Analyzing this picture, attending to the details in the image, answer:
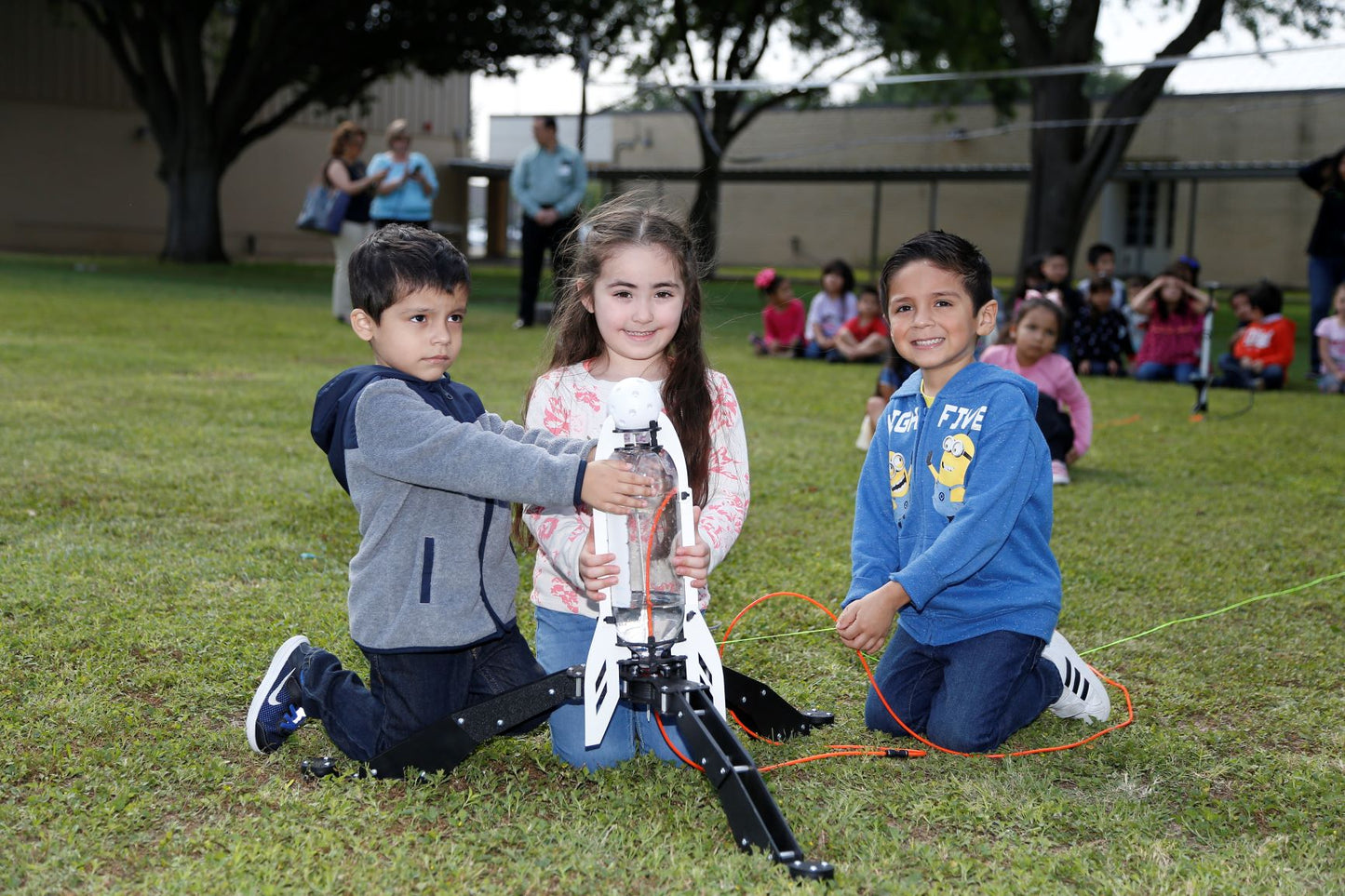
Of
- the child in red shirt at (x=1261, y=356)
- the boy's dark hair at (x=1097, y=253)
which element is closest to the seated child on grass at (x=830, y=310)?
the boy's dark hair at (x=1097, y=253)

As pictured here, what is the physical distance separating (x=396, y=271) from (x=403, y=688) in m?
0.84

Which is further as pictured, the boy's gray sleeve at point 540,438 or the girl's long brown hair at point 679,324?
the girl's long brown hair at point 679,324

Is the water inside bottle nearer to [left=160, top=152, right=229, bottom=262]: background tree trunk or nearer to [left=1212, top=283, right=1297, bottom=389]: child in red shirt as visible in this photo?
[left=1212, top=283, right=1297, bottom=389]: child in red shirt

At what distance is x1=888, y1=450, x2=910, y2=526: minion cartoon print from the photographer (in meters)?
3.09

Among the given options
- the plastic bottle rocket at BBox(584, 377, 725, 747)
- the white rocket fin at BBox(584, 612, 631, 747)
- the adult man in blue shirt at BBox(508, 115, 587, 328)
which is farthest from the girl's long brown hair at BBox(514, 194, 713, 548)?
the adult man in blue shirt at BBox(508, 115, 587, 328)

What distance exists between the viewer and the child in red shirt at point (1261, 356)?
10469 mm

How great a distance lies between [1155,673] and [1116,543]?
61.8 inches

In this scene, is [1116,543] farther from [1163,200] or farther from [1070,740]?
[1163,200]

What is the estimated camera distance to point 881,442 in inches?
125

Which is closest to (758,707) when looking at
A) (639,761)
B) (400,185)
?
(639,761)

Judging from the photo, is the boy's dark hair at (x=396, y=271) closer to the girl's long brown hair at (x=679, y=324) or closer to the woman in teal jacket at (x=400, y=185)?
the girl's long brown hair at (x=679, y=324)

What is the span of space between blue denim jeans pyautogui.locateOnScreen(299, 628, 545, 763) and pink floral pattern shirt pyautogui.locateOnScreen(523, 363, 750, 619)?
0.16 meters

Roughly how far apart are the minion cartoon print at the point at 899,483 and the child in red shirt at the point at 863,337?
29.1 ft

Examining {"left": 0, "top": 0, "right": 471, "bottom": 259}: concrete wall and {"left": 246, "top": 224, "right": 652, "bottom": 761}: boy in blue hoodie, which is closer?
{"left": 246, "top": 224, "right": 652, "bottom": 761}: boy in blue hoodie
